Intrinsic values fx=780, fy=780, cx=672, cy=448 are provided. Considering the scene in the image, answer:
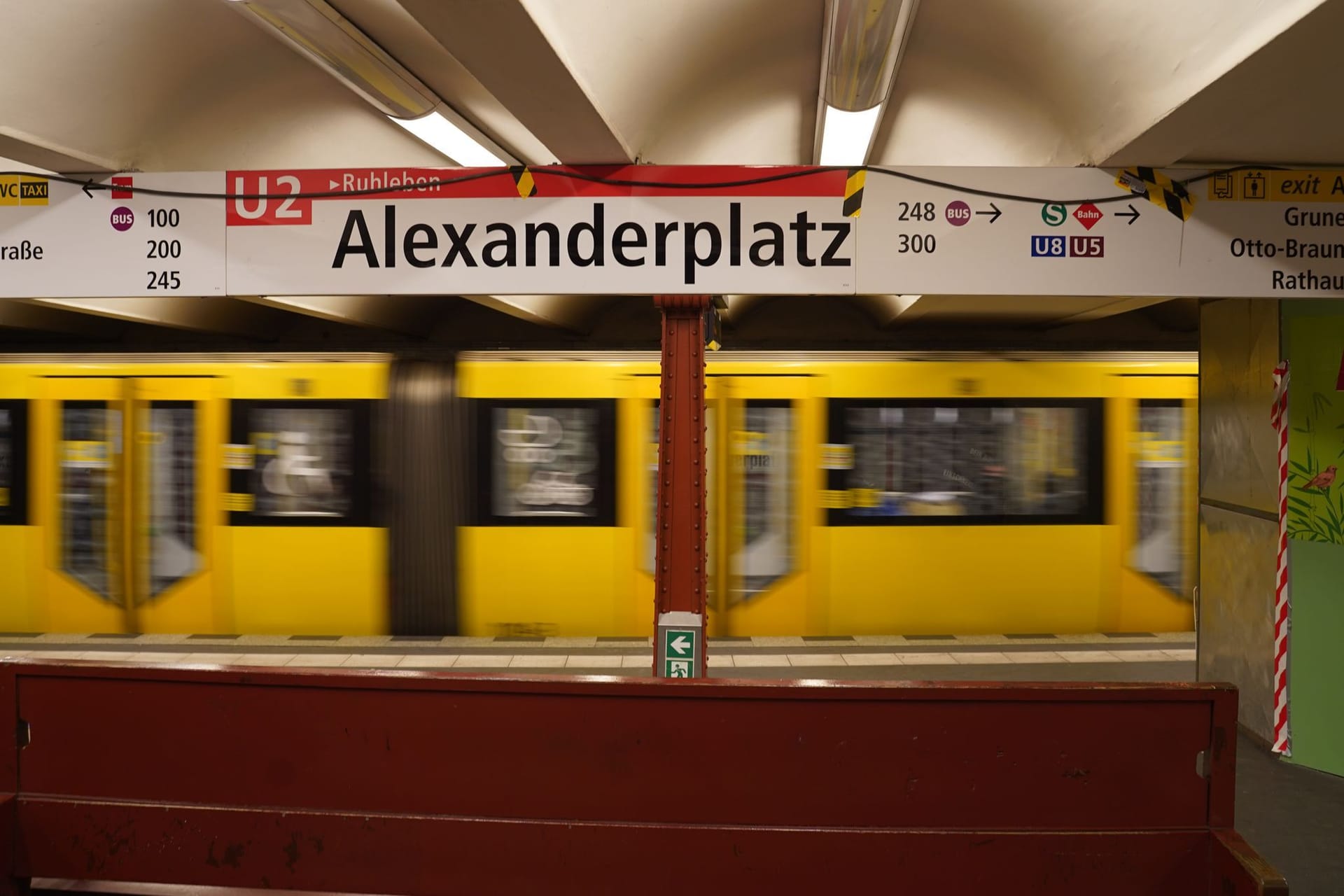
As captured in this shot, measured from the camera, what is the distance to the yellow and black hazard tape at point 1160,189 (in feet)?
9.87

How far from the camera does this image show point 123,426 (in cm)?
568

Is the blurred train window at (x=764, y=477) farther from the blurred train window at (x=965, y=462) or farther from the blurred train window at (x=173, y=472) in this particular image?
the blurred train window at (x=173, y=472)

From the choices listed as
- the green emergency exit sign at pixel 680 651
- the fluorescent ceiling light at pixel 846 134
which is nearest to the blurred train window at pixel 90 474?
the green emergency exit sign at pixel 680 651

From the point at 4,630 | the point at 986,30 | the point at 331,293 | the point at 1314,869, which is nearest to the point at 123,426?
the point at 4,630

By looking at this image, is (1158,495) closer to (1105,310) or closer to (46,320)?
(1105,310)

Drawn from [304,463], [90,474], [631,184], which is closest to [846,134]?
[631,184]

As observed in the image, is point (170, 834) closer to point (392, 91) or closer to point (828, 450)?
point (392, 91)

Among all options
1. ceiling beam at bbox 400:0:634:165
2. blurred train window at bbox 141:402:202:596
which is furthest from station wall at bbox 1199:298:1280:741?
blurred train window at bbox 141:402:202:596

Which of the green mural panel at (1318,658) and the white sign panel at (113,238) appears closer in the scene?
the white sign panel at (113,238)

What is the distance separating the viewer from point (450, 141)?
323 centimetres

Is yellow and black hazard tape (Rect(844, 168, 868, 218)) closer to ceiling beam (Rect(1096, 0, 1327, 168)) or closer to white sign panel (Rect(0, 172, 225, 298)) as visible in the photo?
ceiling beam (Rect(1096, 0, 1327, 168))

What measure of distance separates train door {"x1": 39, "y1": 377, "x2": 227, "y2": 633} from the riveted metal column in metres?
4.04

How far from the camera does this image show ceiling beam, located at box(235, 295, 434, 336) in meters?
5.50

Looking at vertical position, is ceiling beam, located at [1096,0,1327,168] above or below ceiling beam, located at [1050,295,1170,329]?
above
